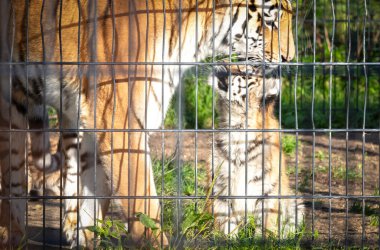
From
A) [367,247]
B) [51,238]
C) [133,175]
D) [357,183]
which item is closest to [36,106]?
[51,238]

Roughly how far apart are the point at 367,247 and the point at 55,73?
2018 millimetres

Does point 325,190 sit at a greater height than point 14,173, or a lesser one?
lesser

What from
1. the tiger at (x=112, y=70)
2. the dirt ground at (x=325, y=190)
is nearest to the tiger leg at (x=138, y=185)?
the tiger at (x=112, y=70)

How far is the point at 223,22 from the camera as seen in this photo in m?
4.98

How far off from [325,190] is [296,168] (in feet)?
8.47

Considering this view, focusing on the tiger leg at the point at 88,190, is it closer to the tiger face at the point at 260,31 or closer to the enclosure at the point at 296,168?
the enclosure at the point at 296,168

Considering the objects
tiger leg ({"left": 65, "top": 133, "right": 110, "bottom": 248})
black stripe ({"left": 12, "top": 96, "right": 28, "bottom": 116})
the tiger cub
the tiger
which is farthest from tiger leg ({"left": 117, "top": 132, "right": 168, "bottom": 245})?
black stripe ({"left": 12, "top": 96, "right": 28, "bottom": 116})

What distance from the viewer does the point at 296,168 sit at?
13.9ft

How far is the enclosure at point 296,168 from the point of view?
4.27 meters

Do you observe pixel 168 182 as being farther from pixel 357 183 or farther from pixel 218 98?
pixel 357 183

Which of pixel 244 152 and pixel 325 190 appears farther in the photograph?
pixel 325 190

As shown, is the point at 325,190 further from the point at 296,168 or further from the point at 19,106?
the point at 19,106

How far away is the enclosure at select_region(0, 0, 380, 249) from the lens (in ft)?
14.0

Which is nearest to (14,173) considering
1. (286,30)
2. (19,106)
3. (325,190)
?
(19,106)
